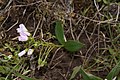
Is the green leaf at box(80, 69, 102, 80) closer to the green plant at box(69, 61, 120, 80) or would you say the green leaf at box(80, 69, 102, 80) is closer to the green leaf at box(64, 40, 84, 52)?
the green plant at box(69, 61, 120, 80)

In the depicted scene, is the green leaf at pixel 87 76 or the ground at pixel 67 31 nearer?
the green leaf at pixel 87 76

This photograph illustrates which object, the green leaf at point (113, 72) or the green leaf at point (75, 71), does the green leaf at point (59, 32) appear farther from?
the green leaf at point (113, 72)

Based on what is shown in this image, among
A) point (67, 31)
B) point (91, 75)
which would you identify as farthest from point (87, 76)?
point (67, 31)

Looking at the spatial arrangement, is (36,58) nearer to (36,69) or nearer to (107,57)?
(36,69)

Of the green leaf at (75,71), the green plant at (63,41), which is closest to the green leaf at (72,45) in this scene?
the green plant at (63,41)

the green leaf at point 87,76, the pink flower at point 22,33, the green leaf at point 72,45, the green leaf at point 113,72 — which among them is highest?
the pink flower at point 22,33

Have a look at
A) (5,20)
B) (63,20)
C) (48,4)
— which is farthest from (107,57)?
(5,20)

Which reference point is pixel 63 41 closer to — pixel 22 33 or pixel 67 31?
Result: pixel 67 31
